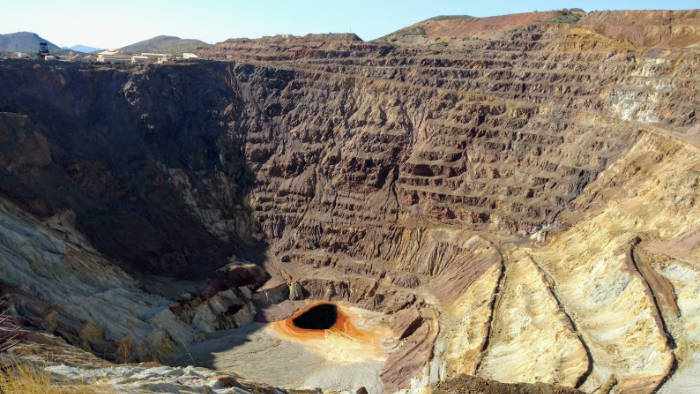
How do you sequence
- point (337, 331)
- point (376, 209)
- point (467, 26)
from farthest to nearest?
1. point (467, 26)
2. point (376, 209)
3. point (337, 331)

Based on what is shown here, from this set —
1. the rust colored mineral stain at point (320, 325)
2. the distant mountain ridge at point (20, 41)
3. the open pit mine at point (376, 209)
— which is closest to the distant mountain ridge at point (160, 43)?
the distant mountain ridge at point (20, 41)

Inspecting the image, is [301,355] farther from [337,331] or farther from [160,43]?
[160,43]

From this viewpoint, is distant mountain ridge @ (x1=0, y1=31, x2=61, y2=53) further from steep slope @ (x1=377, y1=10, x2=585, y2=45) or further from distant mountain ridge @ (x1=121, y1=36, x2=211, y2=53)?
steep slope @ (x1=377, y1=10, x2=585, y2=45)

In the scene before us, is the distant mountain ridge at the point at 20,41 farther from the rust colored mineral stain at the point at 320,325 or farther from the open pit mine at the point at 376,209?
the rust colored mineral stain at the point at 320,325

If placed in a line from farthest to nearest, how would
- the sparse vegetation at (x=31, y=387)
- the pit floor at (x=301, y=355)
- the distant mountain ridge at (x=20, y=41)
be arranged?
the distant mountain ridge at (x=20, y=41) < the pit floor at (x=301, y=355) < the sparse vegetation at (x=31, y=387)

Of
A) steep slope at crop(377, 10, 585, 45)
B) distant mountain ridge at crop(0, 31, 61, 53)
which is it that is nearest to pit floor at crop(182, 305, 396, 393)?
steep slope at crop(377, 10, 585, 45)

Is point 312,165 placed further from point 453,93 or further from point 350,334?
point 350,334

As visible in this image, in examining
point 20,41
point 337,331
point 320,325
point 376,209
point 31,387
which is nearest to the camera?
point 31,387

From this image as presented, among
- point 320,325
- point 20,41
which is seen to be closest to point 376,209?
point 320,325
